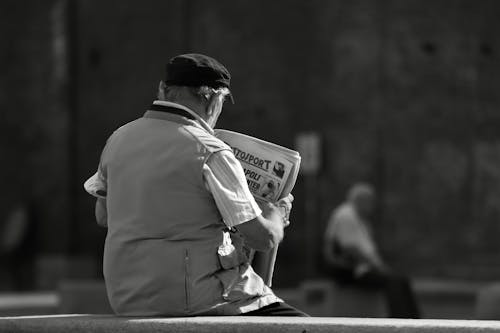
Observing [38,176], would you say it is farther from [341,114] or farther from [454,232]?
[454,232]

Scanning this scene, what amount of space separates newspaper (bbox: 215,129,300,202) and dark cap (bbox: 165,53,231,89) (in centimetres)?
29

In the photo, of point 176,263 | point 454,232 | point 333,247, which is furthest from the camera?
point 454,232

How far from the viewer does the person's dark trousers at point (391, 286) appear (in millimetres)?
8773

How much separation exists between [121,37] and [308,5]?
2883mm

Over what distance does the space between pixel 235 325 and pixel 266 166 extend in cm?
72

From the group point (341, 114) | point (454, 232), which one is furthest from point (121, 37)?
point (454, 232)

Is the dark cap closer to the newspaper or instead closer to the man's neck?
the man's neck

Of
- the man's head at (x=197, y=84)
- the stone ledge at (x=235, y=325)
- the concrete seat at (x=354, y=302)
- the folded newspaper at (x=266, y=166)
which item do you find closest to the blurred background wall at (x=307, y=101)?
the concrete seat at (x=354, y=302)

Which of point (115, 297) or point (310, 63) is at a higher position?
point (115, 297)

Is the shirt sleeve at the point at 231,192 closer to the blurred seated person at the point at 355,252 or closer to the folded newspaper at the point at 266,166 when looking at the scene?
the folded newspaper at the point at 266,166

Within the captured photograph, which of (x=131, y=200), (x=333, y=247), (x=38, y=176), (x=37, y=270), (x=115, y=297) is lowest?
(x=37, y=270)

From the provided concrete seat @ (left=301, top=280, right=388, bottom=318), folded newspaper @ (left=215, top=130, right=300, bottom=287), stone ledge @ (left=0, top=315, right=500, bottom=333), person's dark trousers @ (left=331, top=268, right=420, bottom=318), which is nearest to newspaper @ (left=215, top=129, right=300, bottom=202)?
folded newspaper @ (left=215, top=130, right=300, bottom=287)

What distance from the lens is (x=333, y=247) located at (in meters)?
10.5

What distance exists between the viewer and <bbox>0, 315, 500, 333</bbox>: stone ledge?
3586 millimetres
